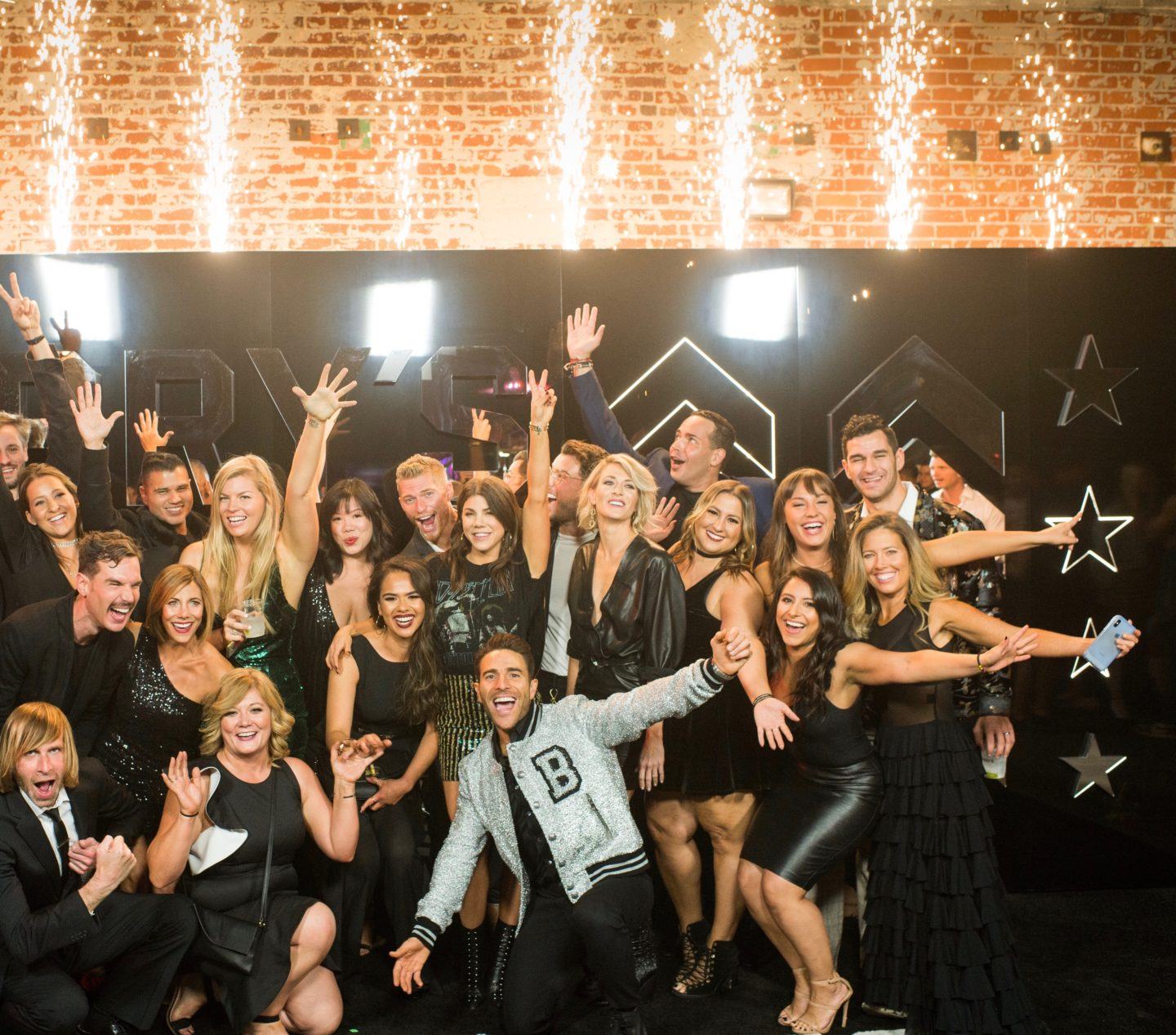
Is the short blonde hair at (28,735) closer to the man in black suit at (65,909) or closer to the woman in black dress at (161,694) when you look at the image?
the man in black suit at (65,909)

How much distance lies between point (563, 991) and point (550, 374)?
2.34 meters

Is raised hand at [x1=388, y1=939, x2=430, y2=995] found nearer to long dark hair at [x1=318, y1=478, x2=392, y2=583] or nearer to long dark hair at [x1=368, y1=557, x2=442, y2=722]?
long dark hair at [x1=368, y1=557, x2=442, y2=722]

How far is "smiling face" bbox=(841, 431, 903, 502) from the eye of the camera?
13.9ft

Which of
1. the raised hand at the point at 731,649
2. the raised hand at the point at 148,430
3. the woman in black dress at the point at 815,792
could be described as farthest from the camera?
the raised hand at the point at 148,430

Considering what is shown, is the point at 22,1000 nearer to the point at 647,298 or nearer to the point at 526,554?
the point at 526,554

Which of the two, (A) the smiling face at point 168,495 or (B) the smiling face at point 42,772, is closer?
(B) the smiling face at point 42,772

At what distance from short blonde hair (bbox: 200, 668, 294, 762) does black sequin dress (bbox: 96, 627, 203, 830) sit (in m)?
0.16

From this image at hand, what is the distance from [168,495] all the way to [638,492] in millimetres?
1862

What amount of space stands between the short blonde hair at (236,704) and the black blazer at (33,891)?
366 mm

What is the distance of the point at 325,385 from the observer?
4.44 meters

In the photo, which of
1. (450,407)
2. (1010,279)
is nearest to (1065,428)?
(1010,279)

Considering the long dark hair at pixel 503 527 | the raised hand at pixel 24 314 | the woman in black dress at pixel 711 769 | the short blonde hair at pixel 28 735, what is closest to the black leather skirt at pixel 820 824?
the woman in black dress at pixel 711 769

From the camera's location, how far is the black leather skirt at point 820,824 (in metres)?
3.36

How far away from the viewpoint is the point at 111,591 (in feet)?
11.5
